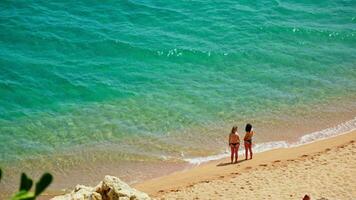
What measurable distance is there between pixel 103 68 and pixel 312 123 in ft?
31.0

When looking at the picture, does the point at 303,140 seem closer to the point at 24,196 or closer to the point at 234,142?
the point at 234,142

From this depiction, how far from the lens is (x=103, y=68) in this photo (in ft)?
84.5

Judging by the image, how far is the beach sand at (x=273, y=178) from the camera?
593 inches

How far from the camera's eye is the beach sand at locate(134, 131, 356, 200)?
1506 cm

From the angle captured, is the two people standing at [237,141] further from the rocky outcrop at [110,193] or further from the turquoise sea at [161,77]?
the rocky outcrop at [110,193]

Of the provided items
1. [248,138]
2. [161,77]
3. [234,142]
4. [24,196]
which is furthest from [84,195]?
[161,77]

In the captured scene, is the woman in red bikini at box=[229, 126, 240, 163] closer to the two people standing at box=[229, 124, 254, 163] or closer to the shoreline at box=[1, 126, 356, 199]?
the two people standing at box=[229, 124, 254, 163]

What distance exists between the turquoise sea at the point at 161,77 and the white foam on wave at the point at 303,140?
14cm

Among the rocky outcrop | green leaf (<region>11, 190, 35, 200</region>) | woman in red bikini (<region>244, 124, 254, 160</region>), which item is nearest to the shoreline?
woman in red bikini (<region>244, 124, 254, 160</region>)

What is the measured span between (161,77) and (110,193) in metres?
13.1

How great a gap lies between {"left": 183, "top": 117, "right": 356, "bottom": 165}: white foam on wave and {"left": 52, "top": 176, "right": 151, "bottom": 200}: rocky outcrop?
6.02 meters

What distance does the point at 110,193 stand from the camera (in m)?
12.5

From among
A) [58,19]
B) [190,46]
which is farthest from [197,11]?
[58,19]

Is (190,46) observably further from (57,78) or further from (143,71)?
(57,78)
